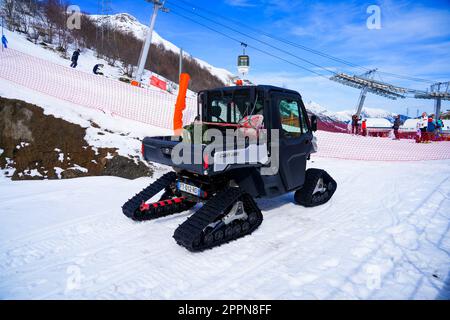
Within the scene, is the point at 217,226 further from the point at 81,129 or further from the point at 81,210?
the point at 81,129

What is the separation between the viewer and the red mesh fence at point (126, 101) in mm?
11242

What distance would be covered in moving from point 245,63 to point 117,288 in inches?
510

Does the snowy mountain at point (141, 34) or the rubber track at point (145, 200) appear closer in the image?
the rubber track at point (145, 200)

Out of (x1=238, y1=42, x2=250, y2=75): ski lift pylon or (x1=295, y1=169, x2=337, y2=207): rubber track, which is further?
(x1=238, y1=42, x2=250, y2=75): ski lift pylon

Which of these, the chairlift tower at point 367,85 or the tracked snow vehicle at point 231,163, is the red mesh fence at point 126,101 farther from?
the chairlift tower at point 367,85

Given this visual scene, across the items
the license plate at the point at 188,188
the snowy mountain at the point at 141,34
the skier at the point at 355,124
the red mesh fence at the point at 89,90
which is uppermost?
the snowy mountain at the point at 141,34

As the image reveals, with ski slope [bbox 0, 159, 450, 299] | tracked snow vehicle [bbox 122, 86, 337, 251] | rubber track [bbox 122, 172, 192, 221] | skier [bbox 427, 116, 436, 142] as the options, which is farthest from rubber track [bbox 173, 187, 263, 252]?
skier [bbox 427, 116, 436, 142]

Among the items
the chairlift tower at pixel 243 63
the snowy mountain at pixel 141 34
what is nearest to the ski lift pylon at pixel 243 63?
the chairlift tower at pixel 243 63

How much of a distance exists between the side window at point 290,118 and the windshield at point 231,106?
0.44m

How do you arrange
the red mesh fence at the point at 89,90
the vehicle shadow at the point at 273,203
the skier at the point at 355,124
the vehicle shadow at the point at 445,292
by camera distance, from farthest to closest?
the skier at the point at 355,124 < the red mesh fence at the point at 89,90 < the vehicle shadow at the point at 273,203 < the vehicle shadow at the point at 445,292

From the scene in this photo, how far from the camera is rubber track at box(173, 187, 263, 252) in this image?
3230mm

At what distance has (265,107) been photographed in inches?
159

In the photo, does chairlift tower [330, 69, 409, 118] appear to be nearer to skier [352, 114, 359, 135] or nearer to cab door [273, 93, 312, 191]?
skier [352, 114, 359, 135]
